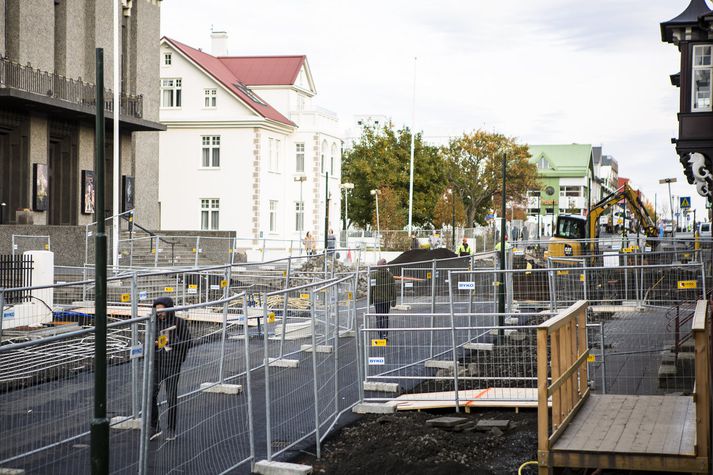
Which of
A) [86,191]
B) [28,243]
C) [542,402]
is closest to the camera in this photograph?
[542,402]

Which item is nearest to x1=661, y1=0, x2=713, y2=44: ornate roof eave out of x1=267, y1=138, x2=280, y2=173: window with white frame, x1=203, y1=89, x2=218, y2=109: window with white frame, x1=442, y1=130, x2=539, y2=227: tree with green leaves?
x1=267, y1=138, x2=280, y2=173: window with white frame

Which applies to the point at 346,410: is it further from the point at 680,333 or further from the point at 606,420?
the point at 680,333

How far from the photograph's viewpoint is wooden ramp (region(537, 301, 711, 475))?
7.68 meters

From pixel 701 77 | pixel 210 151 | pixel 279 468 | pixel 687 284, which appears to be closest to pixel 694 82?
pixel 701 77

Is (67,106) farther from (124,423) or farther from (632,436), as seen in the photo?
(632,436)

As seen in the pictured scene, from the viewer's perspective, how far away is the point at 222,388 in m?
8.99

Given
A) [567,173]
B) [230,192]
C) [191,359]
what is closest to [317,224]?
[230,192]

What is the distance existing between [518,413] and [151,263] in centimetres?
2570

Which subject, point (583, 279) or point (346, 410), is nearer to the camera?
point (346, 410)

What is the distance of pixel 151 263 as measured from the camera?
120 feet

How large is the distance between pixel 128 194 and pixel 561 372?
35.1 meters

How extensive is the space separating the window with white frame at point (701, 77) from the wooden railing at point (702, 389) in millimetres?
29147

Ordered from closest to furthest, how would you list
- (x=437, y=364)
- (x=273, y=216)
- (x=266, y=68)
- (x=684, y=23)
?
(x=437, y=364) < (x=684, y=23) < (x=273, y=216) < (x=266, y=68)

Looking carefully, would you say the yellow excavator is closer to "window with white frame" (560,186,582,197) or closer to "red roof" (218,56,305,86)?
"red roof" (218,56,305,86)
